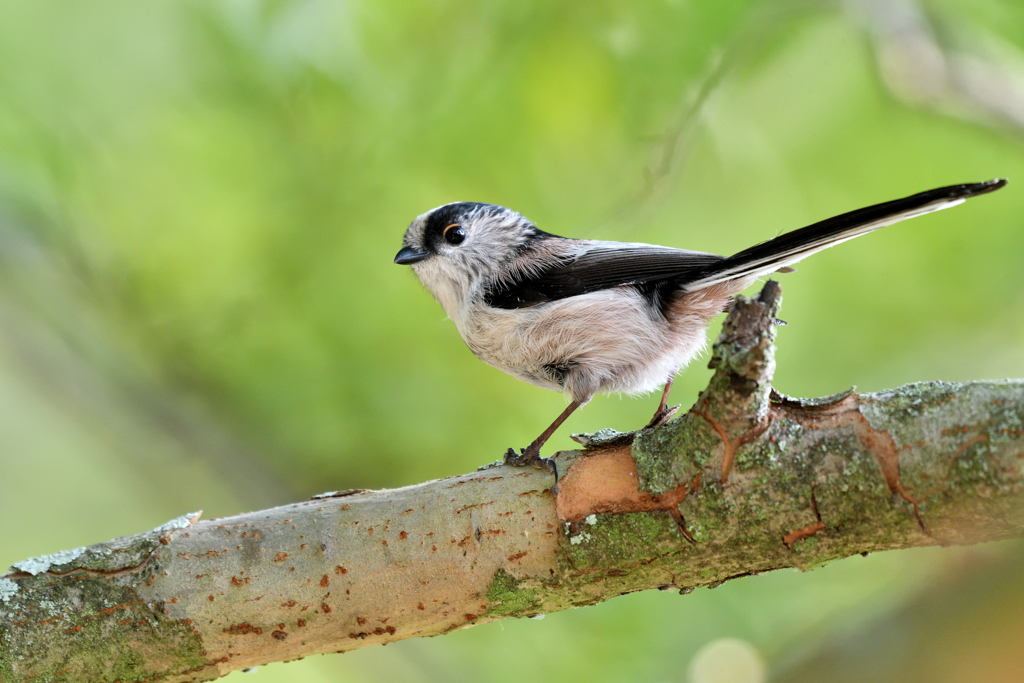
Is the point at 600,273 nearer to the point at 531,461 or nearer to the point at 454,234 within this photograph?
the point at 454,234

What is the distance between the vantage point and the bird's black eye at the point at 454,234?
3207mm

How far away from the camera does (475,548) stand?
2051mm

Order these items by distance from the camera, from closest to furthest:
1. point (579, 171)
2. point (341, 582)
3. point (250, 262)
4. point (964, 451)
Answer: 1. point (964, 451)
2. point (341, 582)
3. point (250, 262)
4. point (579, 171)

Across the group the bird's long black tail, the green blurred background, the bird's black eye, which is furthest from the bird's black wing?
Answer: the green blurred background

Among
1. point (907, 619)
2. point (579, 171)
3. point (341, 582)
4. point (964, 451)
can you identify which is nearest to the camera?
point (964, 451)

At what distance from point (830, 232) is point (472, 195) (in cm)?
191

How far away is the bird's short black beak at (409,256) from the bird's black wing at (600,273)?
38cm

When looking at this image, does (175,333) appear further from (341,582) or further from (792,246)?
(792,246)

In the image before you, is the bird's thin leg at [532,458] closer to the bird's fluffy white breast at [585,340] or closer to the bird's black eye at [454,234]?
the bird's fluffy white breast at [585,340]

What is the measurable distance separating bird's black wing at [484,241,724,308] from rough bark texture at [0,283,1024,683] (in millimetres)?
824

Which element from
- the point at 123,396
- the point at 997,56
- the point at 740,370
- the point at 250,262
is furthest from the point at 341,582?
the point at 997,56

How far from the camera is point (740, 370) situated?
1670mm

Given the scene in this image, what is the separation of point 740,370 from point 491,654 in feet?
8.18

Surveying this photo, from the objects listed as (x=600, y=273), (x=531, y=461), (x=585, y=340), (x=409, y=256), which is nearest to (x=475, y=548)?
(x=531, y=461)
